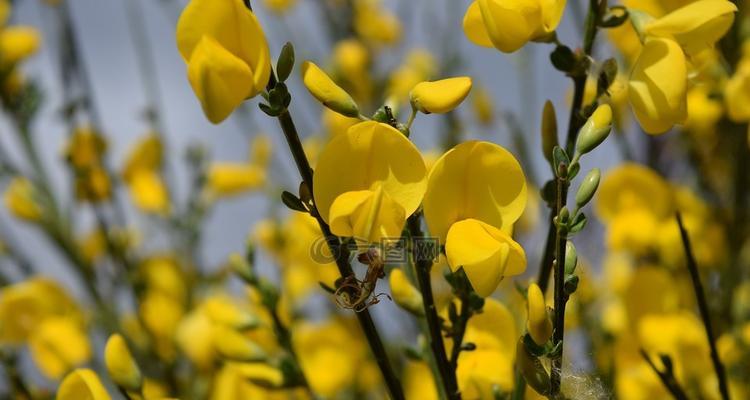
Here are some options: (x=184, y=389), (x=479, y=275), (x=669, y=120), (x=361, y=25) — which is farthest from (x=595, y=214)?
(x=479, y=275)

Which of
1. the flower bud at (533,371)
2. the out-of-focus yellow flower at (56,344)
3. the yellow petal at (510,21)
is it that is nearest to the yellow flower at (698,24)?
the yellow petal at (510,21)

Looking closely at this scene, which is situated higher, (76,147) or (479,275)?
(479,275)

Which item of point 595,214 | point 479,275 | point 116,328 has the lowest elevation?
point 595,214

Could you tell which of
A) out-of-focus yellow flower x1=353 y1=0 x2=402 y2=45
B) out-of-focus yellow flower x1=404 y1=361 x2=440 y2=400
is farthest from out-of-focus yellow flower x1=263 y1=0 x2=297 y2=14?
out-of-focus yellow flower x1=404 y1=361 x2=440 y2=400

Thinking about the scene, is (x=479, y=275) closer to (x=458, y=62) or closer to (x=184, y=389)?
(x=184, y=389)

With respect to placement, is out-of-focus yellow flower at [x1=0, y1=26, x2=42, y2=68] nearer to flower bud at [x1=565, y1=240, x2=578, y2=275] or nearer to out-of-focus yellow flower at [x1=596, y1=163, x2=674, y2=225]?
out-of-focus yellow flower at [x1=596, y1=163, x2=674, y2=225]

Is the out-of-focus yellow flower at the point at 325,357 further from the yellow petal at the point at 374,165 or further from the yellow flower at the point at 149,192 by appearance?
the yellow petal at the point at 374,165

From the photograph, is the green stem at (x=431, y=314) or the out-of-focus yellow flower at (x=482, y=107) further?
the out-of-focus yellow flower at (x=482, y=107)
